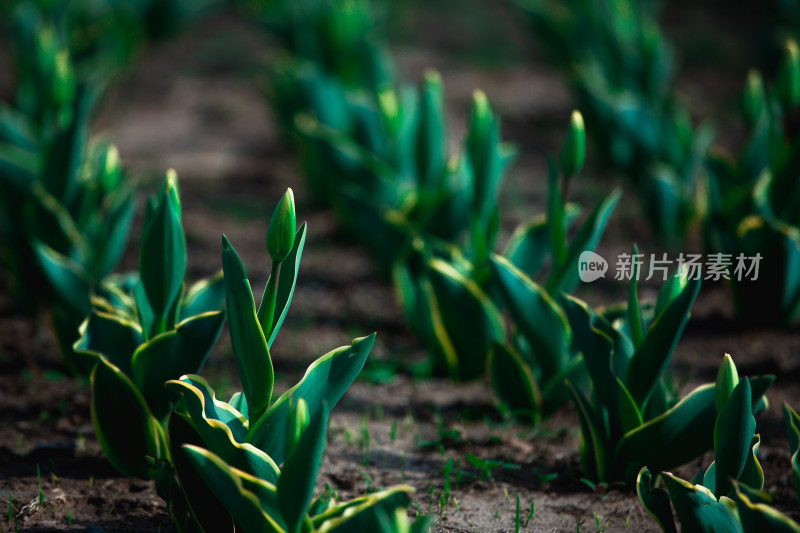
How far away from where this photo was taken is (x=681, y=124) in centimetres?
354

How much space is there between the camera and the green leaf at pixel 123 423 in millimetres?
1915

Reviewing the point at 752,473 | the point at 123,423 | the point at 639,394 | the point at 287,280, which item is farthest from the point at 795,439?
the point at 123,423

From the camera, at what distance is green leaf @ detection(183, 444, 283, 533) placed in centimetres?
147

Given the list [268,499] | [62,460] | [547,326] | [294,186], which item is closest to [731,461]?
[547,326]

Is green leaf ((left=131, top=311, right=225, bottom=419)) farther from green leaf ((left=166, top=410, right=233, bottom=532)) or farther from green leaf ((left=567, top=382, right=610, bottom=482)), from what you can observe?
green leaf ((left=567, top=382, right=610, bottom=482))

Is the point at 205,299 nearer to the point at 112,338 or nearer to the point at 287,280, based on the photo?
the point at 112,338

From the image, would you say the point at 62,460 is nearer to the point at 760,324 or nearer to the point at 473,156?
the point at 473,156

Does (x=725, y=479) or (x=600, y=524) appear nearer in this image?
(x=725, y=479)

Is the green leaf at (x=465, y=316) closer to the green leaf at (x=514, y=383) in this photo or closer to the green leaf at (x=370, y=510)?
the green leaf at (x=514, y=383)

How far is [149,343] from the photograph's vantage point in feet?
6.07

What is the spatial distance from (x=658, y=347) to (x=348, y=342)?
4.40ft

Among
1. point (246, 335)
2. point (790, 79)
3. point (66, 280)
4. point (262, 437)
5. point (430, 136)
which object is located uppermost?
point (790, 79)

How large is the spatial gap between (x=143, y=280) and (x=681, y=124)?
8.17 feet

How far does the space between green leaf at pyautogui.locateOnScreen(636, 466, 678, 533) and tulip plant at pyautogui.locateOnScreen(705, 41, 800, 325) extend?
1.24 meters
